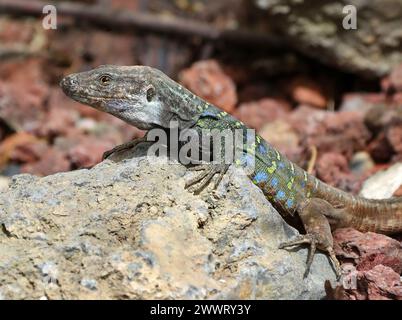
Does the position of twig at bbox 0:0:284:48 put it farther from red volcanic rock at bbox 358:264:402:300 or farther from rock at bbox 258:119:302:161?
red volcanic rock at bbox 358:264:402:300

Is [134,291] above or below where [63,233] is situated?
below

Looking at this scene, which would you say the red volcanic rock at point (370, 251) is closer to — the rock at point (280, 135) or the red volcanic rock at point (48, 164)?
the rock at point (280, 135)

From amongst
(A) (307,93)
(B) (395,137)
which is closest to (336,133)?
(B) (395,137)

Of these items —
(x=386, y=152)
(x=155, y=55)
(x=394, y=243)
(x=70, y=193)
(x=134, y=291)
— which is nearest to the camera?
(x=134, y=291)

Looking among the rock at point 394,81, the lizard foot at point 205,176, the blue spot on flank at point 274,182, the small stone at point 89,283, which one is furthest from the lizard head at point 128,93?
the rock at point 394,81
